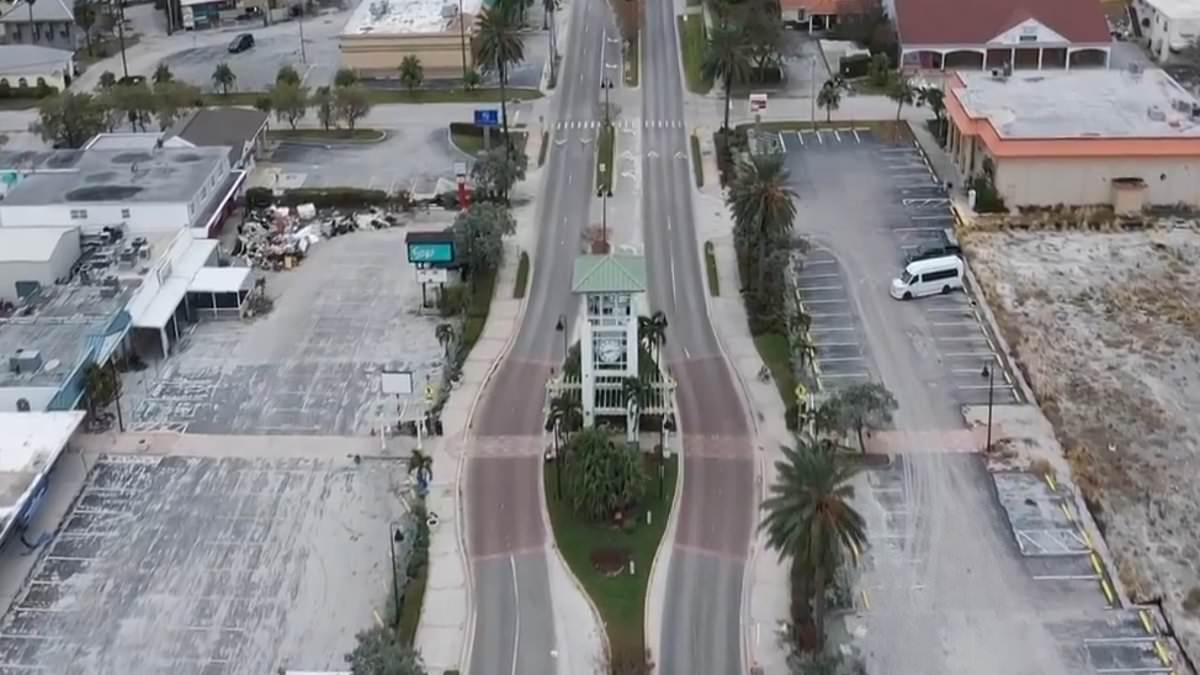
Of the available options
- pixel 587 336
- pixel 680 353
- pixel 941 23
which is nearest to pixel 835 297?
pixel 680 353

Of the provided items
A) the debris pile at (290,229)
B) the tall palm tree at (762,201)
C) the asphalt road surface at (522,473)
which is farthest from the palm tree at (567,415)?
the debris pile at (290,229)

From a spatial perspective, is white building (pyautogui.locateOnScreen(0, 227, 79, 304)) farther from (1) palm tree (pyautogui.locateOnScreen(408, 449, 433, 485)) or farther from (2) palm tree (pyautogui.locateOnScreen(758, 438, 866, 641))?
(2) palm tree (pyautogui.locateOnScreen(758, 438, 866, 641))

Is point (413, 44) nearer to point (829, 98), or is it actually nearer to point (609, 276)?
point (829, 98)

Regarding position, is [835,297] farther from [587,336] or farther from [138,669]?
[138,669]

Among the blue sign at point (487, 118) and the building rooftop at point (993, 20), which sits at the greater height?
the building rooftop at point (993, 20)

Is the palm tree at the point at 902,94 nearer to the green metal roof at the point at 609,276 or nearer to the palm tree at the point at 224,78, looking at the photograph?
the green metal roof at the point at 609,276
